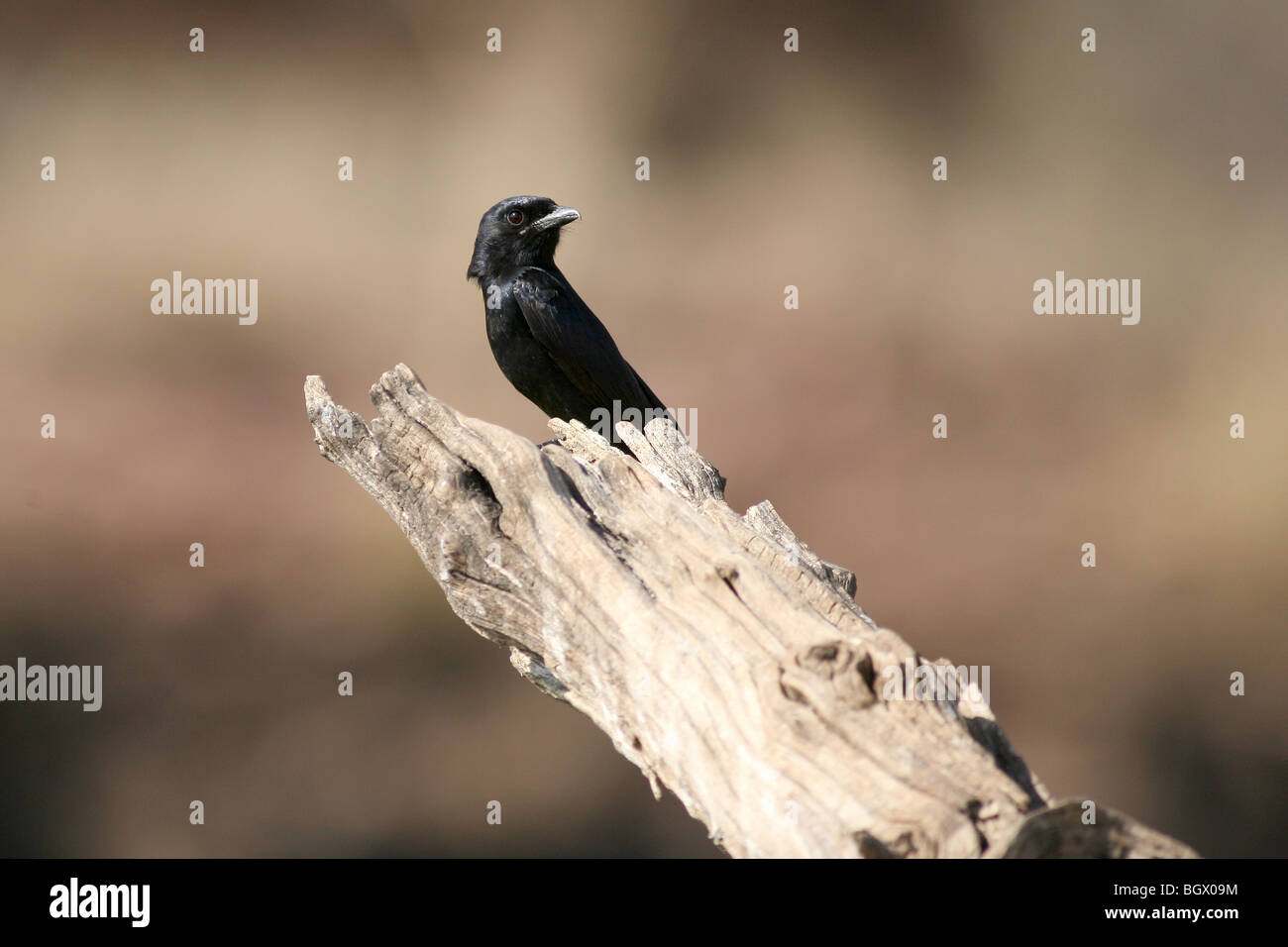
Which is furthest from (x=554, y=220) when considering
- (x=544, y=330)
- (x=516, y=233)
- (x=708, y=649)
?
(x=708, y=649)

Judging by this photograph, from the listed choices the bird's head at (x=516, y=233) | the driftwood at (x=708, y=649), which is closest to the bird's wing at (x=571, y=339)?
the bird's head at (x=516, y=233)

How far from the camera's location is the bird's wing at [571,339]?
480 cm

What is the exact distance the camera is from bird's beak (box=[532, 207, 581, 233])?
493 centimetres

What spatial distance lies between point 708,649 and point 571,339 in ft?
9.47

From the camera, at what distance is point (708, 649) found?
2137 mm

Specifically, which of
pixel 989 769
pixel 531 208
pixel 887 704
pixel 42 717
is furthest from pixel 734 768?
pixel 42 717

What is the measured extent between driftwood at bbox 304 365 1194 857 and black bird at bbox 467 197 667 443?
1.59 meters

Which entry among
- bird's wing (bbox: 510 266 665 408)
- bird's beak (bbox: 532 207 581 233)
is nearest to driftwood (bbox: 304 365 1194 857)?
bird's wing (bbox: 510 266 665 408)

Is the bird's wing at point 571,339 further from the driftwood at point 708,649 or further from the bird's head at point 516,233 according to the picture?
the driftwood at point 708,649

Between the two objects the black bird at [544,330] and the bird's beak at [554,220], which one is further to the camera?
the bird's beak at [554,220]

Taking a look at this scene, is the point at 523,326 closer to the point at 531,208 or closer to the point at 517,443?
the point at 531,208

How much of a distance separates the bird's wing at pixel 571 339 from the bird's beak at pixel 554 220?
0.68 ft

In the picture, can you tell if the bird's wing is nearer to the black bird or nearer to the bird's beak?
the black bird

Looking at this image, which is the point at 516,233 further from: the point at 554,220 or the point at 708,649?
the point at 708,649
